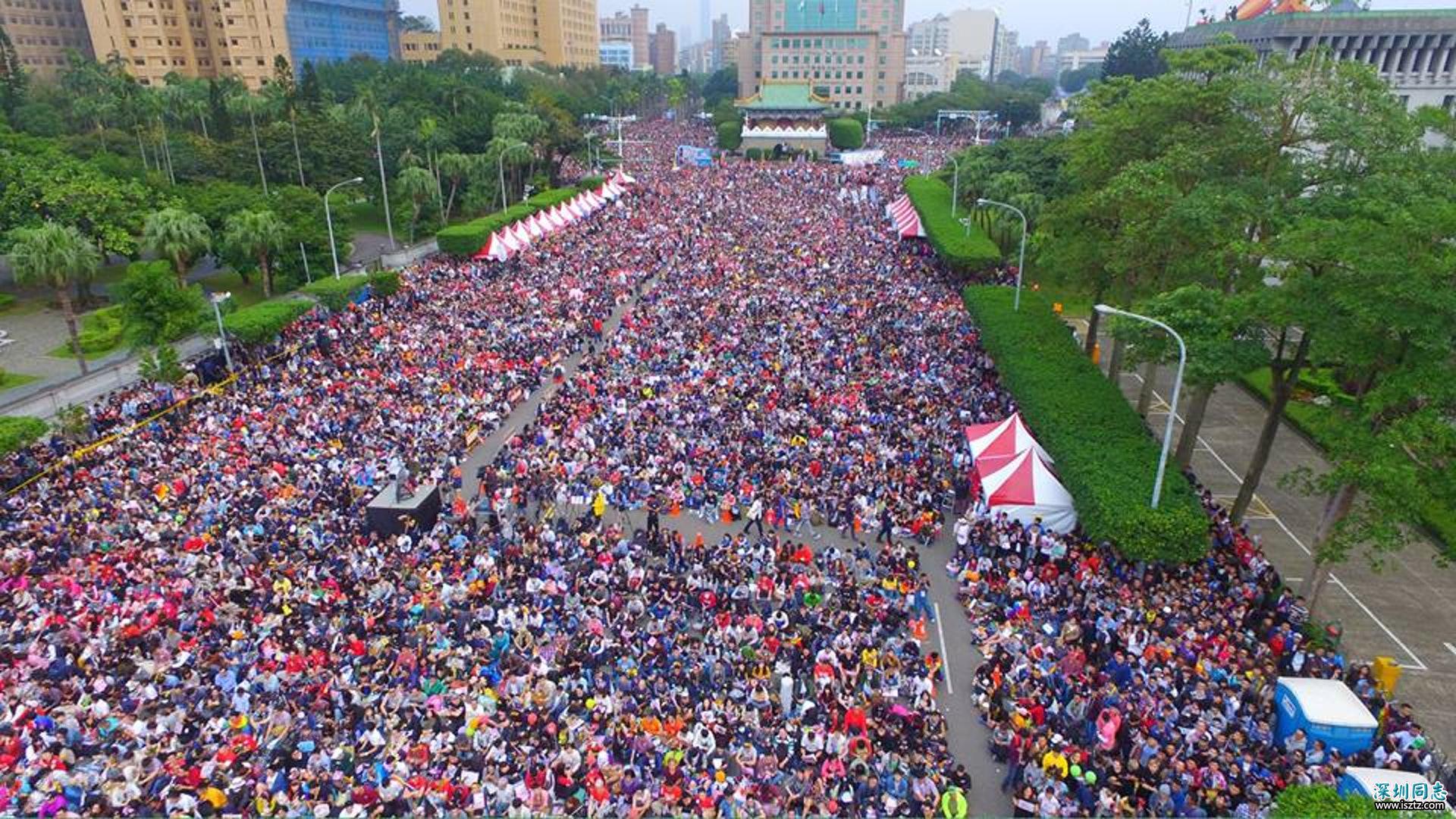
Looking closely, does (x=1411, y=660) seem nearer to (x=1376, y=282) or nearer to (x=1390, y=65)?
(x=1376, y=282)

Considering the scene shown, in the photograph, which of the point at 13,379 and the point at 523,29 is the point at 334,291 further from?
the point at 523,29

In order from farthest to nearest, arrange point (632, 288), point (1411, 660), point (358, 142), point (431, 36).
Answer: point (431, 36) < point (358, 142) < point (632, 288) < point (1411, 660)

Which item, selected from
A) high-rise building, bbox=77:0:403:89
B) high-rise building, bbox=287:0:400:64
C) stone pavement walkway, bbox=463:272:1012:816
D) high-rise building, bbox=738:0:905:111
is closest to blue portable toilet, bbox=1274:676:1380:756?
stone pavement walkway, bbox=463:272:1012:816

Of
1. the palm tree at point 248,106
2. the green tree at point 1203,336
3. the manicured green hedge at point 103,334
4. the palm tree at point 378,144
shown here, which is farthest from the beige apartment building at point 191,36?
the green tree at point 1203,336

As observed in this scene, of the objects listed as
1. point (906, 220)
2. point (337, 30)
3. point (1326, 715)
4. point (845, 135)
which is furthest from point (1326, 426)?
point (337, 30)

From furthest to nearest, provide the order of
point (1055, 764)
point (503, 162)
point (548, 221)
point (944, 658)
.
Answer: point (503, 162), point (548, 221), point (944, 658), point (1055, 764)

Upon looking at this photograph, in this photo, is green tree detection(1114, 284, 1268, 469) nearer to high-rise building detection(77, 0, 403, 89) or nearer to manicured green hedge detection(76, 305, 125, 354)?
manicured green hedge detection(76, 305, 125, 354)

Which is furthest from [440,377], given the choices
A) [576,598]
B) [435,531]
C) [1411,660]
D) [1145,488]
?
[1411,660]
